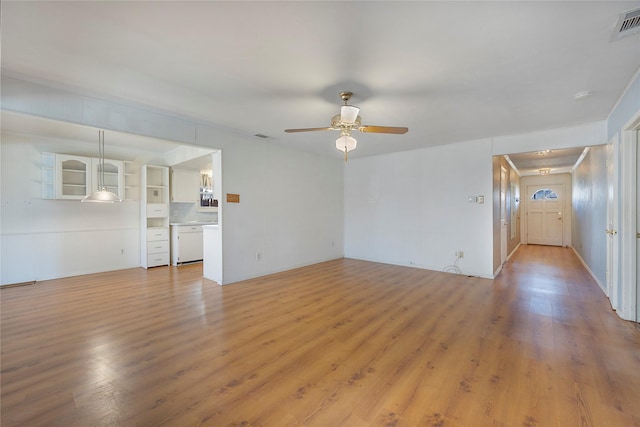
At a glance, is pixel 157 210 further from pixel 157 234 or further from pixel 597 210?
pixel 597 210

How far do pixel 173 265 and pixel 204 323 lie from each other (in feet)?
11.9

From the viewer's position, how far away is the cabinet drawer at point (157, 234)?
5605 mm

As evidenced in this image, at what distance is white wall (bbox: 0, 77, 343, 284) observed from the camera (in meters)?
4.29

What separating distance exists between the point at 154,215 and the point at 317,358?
513cm

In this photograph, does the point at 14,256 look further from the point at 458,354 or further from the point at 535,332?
the point at 535,332

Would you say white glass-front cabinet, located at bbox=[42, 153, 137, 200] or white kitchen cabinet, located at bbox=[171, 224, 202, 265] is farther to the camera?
white kitchen cabinet, located at bbox=[171, 224, 202, 265]

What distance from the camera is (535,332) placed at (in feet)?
8.75

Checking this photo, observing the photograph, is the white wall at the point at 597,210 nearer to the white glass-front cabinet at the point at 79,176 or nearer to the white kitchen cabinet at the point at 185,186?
the white kitchen cabinet at the point at 185,186

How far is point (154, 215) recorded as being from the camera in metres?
5.70

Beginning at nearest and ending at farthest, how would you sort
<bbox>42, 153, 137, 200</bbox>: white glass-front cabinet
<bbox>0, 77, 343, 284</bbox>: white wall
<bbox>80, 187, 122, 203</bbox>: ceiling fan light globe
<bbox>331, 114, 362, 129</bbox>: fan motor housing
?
<bbox>331, 114, 362, 129</bbox>: fan motor housing
<bbox>0, 77, 343, 284</bbox>: white wall
<bbox>80, 187, 122, 203</bbox>: ceiling fan light globe
<bbox>42, 153, 137, 200</bbox>: white glass-front cabinet

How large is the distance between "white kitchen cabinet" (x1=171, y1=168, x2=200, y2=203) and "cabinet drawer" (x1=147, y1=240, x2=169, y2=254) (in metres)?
1.01

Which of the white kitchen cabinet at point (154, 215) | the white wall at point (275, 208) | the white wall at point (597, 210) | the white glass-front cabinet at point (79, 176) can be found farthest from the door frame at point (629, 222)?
the white glass-front cabinet at point (79, 176)

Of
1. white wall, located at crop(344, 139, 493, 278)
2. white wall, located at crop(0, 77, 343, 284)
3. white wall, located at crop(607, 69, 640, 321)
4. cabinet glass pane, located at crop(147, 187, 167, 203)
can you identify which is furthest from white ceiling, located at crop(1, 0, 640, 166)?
cabinet glass pane, located at crop(147, 187, 167, 203)

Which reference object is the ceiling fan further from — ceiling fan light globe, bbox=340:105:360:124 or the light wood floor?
the light wood floor
